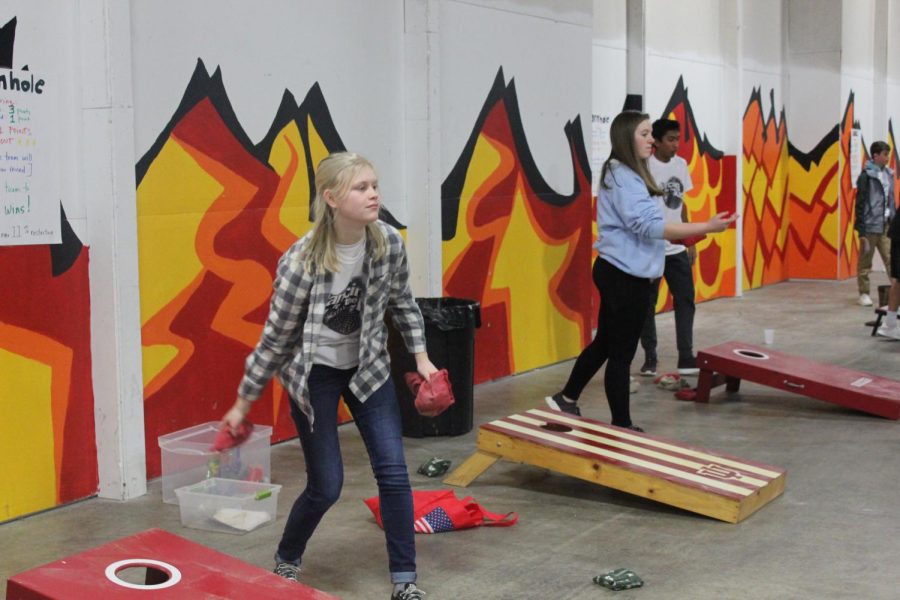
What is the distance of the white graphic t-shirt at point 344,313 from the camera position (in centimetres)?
428

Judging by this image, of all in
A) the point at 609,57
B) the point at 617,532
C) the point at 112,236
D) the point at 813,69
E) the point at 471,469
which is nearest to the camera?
the point at 617,532

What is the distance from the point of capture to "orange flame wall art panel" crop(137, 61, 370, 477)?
6172mm

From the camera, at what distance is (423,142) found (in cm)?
811

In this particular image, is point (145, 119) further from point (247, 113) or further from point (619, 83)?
point (619, 83)

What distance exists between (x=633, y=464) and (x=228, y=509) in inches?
77.8

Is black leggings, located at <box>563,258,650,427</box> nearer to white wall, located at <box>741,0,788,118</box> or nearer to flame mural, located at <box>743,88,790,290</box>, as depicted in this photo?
flame mural, located at <box>743,88,790,290</box>

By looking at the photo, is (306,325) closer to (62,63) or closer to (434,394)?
(434,394)

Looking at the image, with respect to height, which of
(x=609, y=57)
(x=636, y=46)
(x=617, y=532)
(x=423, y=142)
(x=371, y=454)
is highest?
(x=636, y=46)

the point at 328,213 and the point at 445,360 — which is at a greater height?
the point at 328,213

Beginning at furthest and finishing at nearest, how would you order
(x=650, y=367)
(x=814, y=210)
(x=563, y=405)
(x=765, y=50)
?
(x=814, y=210) → (x=765, y=50) → (x=650, y=367) → (x=563, y=405)

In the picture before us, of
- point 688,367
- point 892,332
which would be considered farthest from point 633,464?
point 892,332

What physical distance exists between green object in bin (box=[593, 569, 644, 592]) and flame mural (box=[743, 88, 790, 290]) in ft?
35.7

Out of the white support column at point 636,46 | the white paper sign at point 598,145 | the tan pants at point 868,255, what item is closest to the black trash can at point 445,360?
the white paper sign at point 598,145

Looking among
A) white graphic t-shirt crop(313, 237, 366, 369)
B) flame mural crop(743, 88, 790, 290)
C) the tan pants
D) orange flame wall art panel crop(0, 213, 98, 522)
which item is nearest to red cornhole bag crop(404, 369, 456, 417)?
white graphic t-shirt crop(313, 237, 366, 369)
